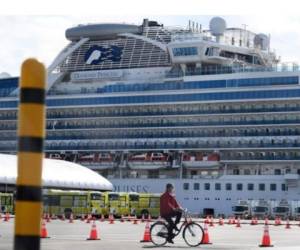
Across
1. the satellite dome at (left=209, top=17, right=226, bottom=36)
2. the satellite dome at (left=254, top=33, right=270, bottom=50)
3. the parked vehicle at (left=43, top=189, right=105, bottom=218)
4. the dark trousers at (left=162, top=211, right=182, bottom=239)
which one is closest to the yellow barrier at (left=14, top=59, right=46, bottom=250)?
the dark trousers at (left=162, top=211, right=182, bottom=239)

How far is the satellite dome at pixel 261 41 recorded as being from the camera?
8100 centimetres

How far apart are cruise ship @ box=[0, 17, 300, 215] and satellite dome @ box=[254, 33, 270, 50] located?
0.51 feet

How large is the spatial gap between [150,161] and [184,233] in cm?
5187

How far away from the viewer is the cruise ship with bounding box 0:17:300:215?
66.5 meters

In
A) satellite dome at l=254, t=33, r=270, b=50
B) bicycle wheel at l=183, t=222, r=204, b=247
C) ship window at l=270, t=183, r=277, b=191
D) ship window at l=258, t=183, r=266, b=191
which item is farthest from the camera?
satellite dome at l=254, t=33, r=270, b=50

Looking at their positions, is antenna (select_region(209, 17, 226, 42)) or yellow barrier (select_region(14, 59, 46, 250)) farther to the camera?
antenna (select_region(209, 17, 226, 42))

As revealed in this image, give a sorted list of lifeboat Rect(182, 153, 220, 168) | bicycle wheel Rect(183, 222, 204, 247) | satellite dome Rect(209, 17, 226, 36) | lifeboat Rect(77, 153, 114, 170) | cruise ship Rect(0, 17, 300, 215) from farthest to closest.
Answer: satellite dome Rect(209, 17, 226, 36), lifeboat Rect(77, 153, 114, 170), lifeboat Rect(182, 153, 220, 168), cruise ship Rect(0, 17, 300, 215), bicycle wheel Rect(183, 222, 204, 247)

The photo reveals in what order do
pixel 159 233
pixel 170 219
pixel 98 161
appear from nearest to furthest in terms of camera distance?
1. pixel 170 219
2. pixel 159 233
3. pixel 98 161

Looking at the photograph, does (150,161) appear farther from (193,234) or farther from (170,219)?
(170,219)

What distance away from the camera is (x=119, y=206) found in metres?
54.3

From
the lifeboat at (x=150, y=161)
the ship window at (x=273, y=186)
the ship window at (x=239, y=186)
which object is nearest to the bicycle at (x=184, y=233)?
the ship window at (x=273, y=186)

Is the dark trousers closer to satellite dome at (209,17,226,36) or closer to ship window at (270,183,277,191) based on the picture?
ship window at (270,183,277,191)

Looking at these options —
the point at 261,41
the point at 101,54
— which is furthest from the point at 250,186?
the point at 101,54

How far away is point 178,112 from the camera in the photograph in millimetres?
73250
